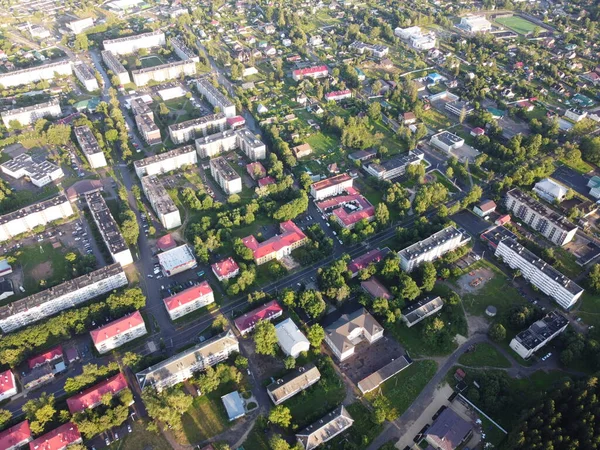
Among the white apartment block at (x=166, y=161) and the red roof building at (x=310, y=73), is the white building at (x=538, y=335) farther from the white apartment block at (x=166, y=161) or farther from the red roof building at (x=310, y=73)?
the red roof building at (x=310, y=73)

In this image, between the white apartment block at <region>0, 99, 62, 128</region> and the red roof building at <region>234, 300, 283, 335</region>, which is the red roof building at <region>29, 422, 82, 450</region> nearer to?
the red roof building at <region>234, 300, 283, 335</region>

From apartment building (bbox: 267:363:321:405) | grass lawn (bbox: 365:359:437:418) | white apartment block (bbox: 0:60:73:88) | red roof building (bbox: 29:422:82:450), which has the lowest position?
grass lawn (bbox: 365:359:437:418)

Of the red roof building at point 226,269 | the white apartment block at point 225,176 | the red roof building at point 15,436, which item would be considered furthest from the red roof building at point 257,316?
the white apartment block at point 225,176

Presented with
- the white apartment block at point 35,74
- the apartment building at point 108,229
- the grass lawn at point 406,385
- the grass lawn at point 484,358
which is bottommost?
the grass lawn at point 406,385

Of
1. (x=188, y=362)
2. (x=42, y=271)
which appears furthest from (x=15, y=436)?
(x=42, y=271)

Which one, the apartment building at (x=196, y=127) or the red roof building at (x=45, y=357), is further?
the apartment building at (x=196, y=127)

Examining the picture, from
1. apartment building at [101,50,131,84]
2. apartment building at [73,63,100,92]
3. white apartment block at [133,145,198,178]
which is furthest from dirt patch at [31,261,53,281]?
apartment building at [101,50,131,84]

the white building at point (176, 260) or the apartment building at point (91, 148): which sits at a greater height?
the apartment building at point (91, 148)
